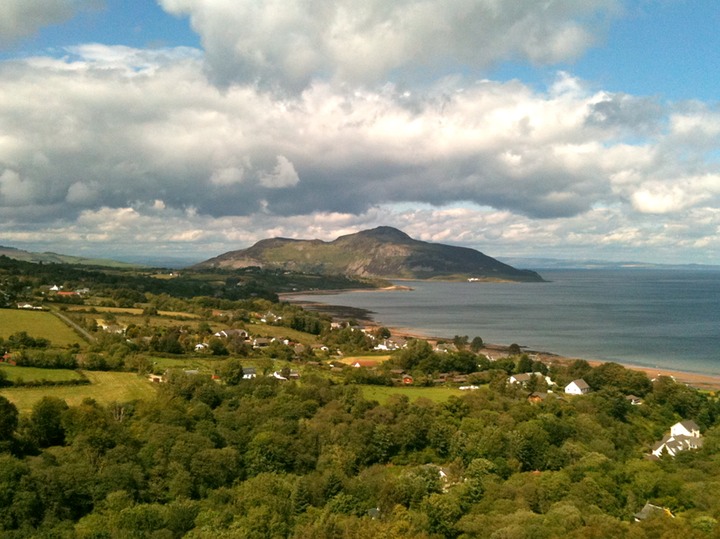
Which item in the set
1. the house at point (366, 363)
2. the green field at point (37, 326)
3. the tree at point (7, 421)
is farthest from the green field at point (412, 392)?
the green field at point (37, 326)

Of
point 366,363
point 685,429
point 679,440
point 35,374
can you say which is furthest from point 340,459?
point 366,363

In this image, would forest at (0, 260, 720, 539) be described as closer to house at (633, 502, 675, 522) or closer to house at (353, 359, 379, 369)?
house at (633, 502, 675, 522)

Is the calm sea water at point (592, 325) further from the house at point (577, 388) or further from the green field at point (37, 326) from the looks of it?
the green field at point (37, 326)

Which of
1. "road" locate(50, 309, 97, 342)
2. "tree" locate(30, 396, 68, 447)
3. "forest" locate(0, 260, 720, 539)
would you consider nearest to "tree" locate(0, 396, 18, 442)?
"forest" locate(0, 260, 720, 539)

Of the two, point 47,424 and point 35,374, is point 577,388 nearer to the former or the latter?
point 47,424

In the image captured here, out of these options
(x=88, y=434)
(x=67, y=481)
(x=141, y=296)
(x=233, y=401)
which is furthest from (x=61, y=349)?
(x=141, y=296)
